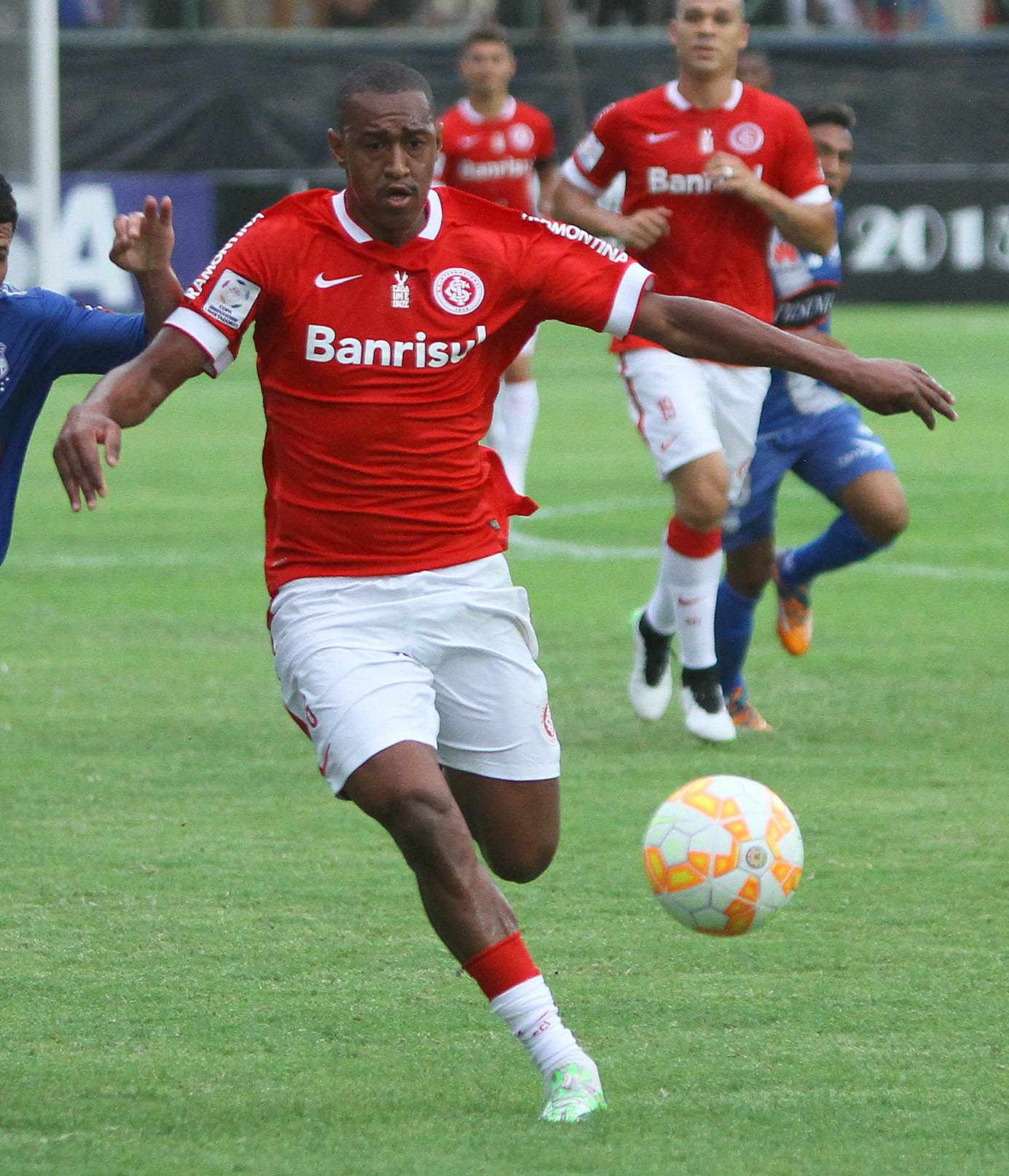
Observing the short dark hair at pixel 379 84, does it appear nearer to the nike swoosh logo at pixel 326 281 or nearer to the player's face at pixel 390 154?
the player's face at pixel 390 154

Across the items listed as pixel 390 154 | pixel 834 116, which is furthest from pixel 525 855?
pixel 834 116

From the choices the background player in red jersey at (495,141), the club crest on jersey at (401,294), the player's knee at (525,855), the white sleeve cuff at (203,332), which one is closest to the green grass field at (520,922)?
the player's knee at (525,855)

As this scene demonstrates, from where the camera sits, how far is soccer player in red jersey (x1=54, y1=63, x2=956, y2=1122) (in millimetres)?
4398

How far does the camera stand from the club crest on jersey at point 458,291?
4.56 metres

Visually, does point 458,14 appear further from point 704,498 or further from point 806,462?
point 704,498

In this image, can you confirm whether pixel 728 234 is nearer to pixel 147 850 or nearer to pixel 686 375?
pixel 686 375

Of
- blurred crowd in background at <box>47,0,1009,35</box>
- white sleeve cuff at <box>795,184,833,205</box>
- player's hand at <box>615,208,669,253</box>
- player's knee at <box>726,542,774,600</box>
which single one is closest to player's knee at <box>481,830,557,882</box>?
player's hand at <box>615,208,669,253</box>

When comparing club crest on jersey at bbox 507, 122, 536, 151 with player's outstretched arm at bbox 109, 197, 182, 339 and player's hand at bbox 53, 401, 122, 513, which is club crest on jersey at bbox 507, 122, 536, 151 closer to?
player's outstretched arm at bbox 109, 197, 182, 339

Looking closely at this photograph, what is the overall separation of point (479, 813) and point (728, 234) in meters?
3.66

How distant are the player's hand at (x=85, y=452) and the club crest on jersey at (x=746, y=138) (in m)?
4.21

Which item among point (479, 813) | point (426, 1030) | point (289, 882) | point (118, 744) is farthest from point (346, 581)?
point (118, 744)

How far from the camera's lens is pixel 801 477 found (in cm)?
817

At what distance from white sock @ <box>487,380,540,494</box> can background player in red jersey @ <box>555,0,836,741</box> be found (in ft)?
17.7

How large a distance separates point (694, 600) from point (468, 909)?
141 inches
